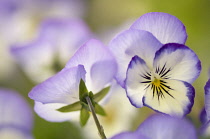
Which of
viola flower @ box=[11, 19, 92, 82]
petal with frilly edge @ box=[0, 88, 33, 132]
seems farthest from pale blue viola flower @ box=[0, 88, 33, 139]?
viola flower @ box=[11, 19, 92, 82]

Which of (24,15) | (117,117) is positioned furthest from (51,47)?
(24,15)

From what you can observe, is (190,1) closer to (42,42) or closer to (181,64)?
(42,42)

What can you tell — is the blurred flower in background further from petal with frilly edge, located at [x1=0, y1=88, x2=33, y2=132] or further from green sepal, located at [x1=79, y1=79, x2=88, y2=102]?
green sepal, located at [x1=79, y1=79, x2=88, y2=102]

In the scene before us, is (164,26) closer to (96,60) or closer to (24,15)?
(96,60)

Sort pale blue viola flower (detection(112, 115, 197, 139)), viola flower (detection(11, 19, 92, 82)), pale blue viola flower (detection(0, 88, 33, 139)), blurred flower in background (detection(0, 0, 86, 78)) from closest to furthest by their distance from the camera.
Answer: pale blue viola flower (detection(112, 115, 197, 139)) < pale blue viola flower (detection(0, 88, 33, 139)) < viola flower (detection(11, 19, 92, 82)) < blurred flower in background (detection(0, 0, 86, 78))

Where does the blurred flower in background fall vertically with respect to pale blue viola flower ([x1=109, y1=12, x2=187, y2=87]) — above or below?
below

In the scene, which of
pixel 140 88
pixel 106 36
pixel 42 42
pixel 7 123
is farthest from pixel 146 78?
pixel 106 36
